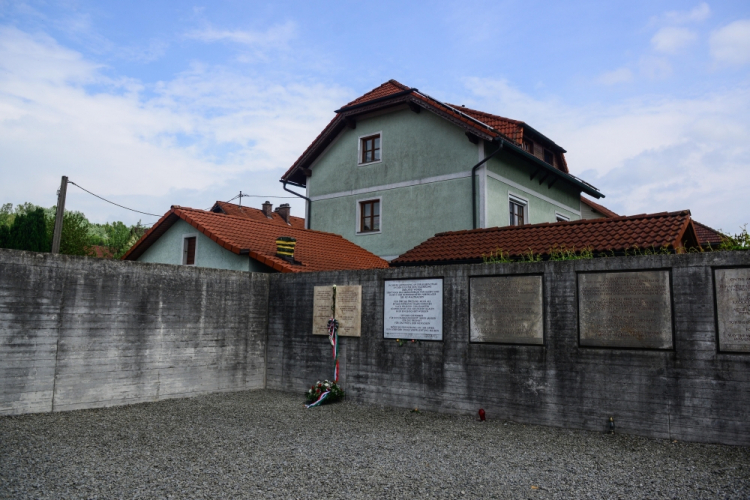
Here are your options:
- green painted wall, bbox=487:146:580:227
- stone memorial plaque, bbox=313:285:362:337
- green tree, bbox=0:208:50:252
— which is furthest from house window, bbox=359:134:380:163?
green tree, bbox=0:208:50:252

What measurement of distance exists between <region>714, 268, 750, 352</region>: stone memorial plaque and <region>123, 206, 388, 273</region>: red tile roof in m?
7.91

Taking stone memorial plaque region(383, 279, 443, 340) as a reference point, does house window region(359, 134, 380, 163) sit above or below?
above

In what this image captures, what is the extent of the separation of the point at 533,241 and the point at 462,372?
3.79 m

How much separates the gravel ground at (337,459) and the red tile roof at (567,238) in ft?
13.3

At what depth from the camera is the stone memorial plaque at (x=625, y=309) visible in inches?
270

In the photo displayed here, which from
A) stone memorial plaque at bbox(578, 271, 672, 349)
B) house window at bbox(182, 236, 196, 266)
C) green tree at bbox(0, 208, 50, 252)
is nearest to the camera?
stone memorial plaque at bbox(578, 271, 672, 349)

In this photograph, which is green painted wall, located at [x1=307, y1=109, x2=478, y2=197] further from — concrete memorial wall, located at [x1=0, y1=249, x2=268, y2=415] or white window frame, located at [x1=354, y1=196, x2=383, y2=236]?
concrete memorial wall, located at [x1=0, y1=249, x2=268, y2=415]

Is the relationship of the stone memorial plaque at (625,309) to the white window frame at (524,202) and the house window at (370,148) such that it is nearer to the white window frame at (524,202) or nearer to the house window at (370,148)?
the white window frame at (524,202)

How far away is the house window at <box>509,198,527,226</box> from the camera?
17.3 meters

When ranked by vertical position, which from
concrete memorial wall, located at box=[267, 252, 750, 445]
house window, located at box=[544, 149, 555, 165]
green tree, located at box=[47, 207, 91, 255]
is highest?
house window, located at box=[544, 149, 555, 165]

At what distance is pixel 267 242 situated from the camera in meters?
14.1

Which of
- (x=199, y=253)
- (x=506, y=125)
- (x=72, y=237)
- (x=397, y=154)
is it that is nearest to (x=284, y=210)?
(x=72, y=237)

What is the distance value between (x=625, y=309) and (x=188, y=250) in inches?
460

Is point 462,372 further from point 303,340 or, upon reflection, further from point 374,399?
point 303,340
